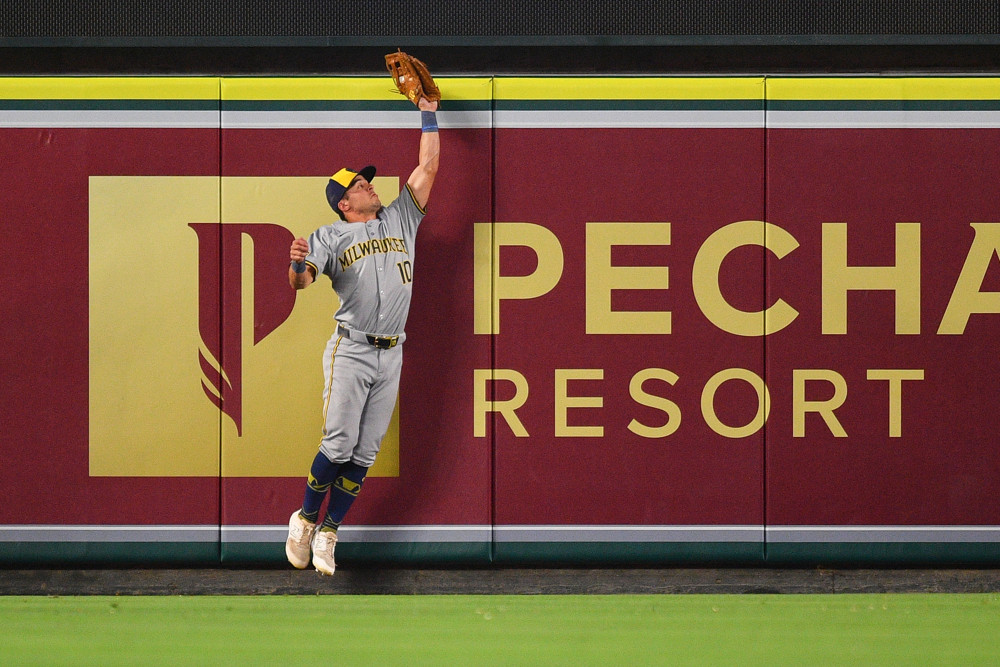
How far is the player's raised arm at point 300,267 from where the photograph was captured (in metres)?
3.60

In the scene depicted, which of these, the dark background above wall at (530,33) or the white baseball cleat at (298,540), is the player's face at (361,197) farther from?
the white baseball cleat at (298,540)

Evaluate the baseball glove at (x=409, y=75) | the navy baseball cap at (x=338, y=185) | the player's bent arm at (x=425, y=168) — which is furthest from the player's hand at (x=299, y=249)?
the baseball glove at (x=409, y=75)

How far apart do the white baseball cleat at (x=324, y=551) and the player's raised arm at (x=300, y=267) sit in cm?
115

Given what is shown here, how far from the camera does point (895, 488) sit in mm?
4102

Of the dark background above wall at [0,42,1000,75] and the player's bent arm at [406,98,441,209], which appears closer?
the player's bent arm at [406,98,441,209]

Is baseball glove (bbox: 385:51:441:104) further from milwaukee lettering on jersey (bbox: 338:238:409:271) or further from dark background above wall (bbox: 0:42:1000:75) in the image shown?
milwaukee lettering on jersey (bbox: 338:238:409:271)

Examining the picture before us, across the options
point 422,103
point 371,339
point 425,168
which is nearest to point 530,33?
point 422,103

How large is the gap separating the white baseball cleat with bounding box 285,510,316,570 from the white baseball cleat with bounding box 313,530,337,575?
4 cm

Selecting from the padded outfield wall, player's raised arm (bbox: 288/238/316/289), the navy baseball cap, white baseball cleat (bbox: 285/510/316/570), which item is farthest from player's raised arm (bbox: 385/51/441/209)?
white baseball cleat (bbox: 285/510/316/570)

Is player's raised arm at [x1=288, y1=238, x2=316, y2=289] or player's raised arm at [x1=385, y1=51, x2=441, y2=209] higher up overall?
player's raised arm at [x1=385, y1=51, x2=441, y2=209]

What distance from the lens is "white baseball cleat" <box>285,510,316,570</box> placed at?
13.0ft
